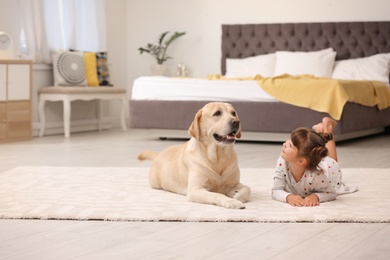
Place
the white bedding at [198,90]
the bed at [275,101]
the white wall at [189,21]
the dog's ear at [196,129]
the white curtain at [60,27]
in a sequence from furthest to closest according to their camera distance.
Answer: the white wall at [189,21] < the white curtain at [60,27] < the white bedding at [198,90] < the bed at [275,101] < the dog's ear at [196,129]

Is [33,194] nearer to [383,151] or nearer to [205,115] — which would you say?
[205,115]

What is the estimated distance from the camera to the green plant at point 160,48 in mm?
7926

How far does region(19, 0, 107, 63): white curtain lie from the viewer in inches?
264

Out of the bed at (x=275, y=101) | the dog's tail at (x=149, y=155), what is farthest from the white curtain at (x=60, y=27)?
the dog's tail at (x=149, y=155)

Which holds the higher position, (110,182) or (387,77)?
(387,77)

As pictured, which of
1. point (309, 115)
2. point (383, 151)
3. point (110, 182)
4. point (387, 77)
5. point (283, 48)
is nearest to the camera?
point (110, 182)

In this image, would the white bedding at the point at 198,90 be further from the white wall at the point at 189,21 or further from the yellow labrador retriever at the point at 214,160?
the yellow labrador retriever at the point at 214,160

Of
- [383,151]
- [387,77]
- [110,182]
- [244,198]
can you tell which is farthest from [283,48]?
[244,198]

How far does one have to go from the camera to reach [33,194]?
124 inches

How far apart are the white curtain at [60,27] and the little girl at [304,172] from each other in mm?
4308

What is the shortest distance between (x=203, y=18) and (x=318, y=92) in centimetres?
272

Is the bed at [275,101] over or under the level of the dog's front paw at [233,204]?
over

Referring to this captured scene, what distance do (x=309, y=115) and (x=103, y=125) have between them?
2778mm

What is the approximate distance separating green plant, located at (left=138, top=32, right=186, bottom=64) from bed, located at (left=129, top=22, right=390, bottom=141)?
59 cm
